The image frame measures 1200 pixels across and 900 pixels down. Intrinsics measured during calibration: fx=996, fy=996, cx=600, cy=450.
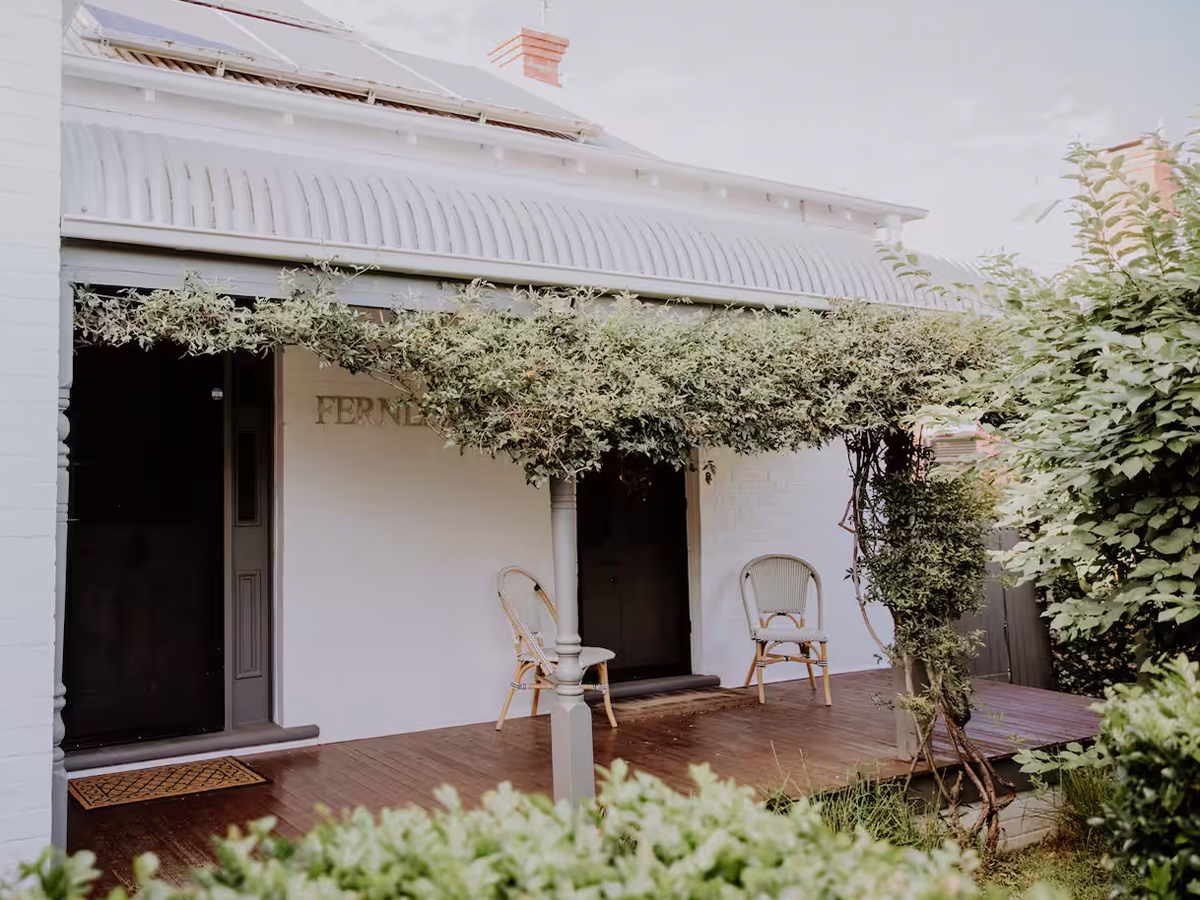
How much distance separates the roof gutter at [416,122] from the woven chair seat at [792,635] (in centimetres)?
333

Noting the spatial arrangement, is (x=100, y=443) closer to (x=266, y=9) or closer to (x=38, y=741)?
(x=38, y=741)

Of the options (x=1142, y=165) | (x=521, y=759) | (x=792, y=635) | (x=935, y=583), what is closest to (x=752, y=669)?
(x=792, y=635)

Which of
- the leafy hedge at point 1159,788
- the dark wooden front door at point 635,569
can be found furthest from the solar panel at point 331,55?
the leafy hedge at point 1159,788

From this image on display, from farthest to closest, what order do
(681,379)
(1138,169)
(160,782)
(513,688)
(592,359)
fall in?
1. (1138,169)
2. (513,688)
3. (160,782)
4. (681,379)
5. (592,359)

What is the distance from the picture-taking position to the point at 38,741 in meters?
3.42

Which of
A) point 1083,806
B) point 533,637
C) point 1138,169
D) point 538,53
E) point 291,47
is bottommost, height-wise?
point 1083,806

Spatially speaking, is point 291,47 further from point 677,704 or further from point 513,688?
point 677,704

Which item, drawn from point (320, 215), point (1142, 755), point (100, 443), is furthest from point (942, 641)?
point (100, 443)

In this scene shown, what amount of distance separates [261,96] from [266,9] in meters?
2.75

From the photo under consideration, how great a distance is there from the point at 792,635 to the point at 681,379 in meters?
2.78

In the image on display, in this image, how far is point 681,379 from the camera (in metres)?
4.28

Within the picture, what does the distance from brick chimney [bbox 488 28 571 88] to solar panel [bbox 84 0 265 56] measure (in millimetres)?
2819

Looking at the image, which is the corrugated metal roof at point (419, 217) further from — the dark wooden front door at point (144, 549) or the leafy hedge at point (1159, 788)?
the leafy hedge at point (1159, 788)

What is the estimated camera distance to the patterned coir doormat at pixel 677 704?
20.4 feet
